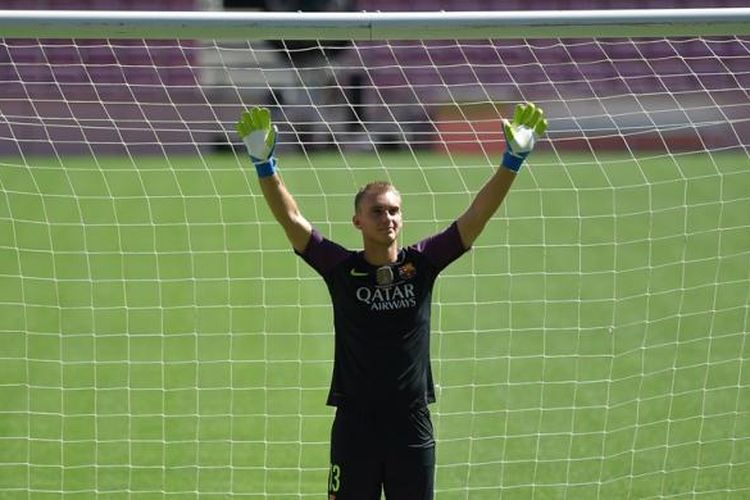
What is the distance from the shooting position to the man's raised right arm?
5.82 meters

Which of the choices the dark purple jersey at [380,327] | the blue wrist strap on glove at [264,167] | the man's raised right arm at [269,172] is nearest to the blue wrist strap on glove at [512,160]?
the dark purple jersey at [380,327]

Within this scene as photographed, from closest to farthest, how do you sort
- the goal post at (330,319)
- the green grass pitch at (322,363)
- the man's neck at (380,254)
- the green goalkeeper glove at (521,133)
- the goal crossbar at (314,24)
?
the man's neck at (380,254) < the green goalkeeper glove at (521,133) < the goal crossbar at (314,24) < the goal post at (330,319) < the green grass pitch at (322,363)

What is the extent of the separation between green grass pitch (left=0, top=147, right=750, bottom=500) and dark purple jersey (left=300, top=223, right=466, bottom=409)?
201 cm

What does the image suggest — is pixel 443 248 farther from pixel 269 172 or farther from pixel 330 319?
pixel 330 319

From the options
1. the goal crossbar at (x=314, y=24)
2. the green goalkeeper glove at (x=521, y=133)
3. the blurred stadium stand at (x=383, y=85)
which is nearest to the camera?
the green goalkeeper glove at (x=521, y=133)

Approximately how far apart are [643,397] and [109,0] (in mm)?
20115

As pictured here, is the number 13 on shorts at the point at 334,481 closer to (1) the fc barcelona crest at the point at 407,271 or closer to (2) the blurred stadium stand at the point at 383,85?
(1) the fc barcelona crest at the point at 407,271

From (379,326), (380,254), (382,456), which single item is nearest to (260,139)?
(380,254)

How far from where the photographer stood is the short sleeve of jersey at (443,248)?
585 centimetres

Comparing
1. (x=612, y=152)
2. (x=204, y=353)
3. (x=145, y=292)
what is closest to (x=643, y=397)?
(x=204, y=353)

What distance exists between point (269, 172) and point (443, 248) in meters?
0.85

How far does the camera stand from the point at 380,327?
5.71m

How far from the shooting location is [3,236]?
1462 cm

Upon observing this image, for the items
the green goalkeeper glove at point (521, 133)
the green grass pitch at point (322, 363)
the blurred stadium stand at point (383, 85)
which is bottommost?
the green grass pitch at point (322, 363)
